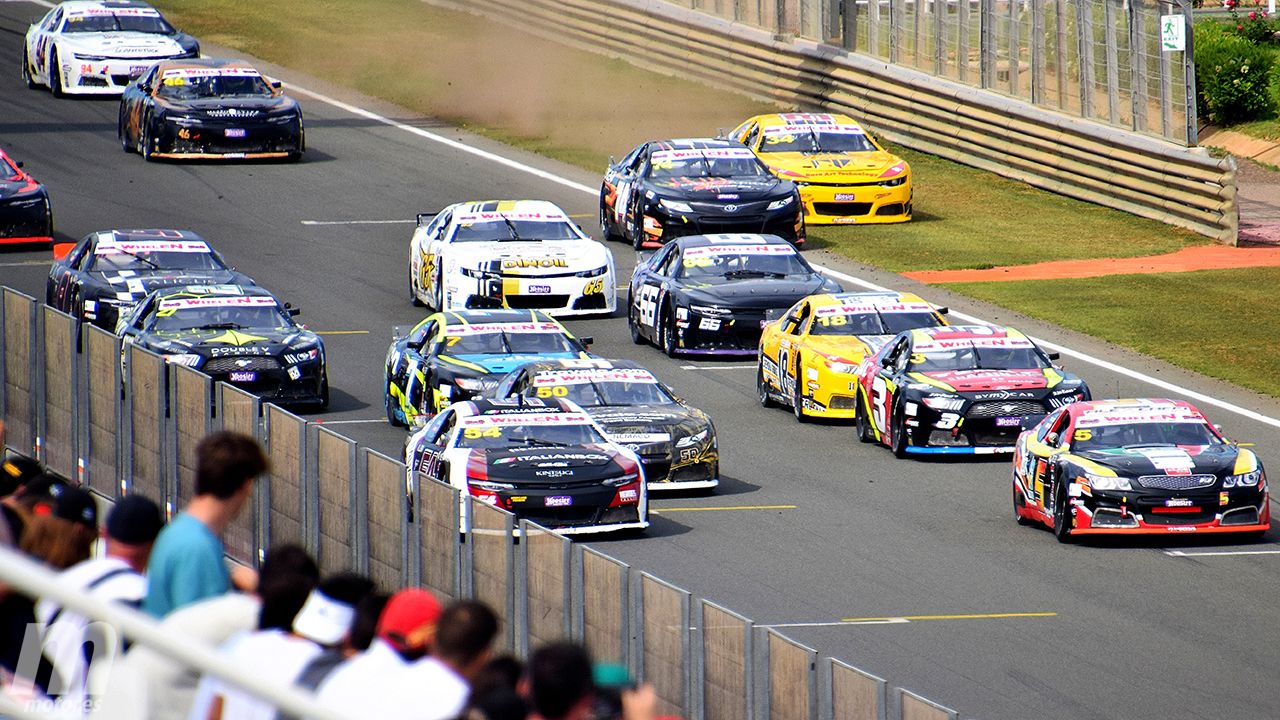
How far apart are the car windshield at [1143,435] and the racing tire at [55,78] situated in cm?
3020

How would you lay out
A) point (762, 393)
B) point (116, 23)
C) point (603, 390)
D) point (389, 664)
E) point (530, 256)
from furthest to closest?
point (116, 23) → point (530, 256) → point (762, 393) → point (603, 390) → point (389, 664)

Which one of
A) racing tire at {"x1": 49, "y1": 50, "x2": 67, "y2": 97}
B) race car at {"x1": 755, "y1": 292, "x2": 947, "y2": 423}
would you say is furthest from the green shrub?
racing tire at {"x1": 49, "y1": 50, "x2": 67, "y2": 97}

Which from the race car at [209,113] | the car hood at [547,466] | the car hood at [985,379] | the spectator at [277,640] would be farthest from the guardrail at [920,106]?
the spectator at [277,640]

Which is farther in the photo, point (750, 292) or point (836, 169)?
point (836, 169)

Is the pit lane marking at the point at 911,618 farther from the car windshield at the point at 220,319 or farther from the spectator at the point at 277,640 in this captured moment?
the car windshield at the point at 220,319

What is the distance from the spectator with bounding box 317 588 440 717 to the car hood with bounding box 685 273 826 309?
21.7m

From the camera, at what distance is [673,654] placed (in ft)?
44.5

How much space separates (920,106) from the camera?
4334cm

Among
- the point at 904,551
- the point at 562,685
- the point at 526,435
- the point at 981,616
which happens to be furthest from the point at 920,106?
the point at 562,685

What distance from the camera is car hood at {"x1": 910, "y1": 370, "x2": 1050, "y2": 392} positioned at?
24.0 m

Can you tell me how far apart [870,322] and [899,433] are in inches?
136

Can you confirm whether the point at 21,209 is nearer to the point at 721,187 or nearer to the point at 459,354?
the point at 721,187

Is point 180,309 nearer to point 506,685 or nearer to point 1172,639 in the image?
point 1172,639

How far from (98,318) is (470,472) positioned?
9744mm
